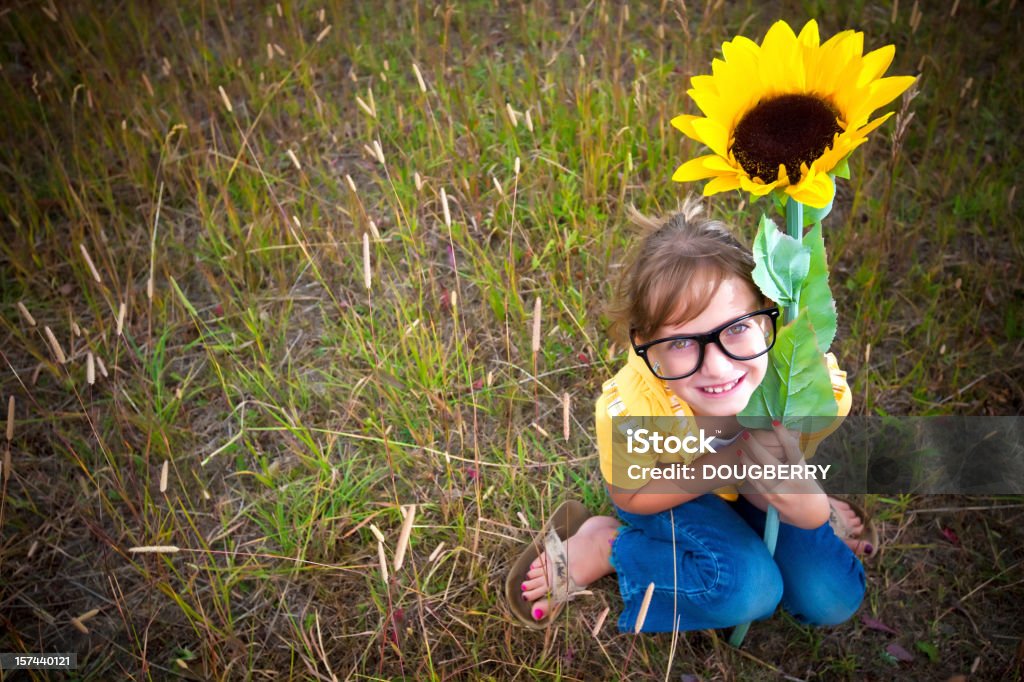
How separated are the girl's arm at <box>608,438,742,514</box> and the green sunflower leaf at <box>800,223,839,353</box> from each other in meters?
0.38

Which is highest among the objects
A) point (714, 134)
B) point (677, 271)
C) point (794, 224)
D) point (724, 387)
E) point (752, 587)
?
point (714, 134)

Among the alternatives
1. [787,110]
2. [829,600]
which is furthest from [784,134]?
[829,600]

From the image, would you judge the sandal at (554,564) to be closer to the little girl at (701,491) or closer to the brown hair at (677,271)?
the little girl at (701,491)

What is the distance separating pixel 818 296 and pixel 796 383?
0.45ft

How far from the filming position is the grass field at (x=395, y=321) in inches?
63.3

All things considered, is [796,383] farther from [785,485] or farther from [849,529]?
[849,529]

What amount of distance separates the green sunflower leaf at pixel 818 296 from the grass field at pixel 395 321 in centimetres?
41

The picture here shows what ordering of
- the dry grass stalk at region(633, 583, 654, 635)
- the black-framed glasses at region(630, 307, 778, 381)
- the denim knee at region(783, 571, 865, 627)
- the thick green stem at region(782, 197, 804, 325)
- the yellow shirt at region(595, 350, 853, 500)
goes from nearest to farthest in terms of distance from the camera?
the dry grass stalk at region(633, 583, 654, 635), the thick green stem at region(782, 197, 804, 325), the black-framed glasses at region(630, 307, 778, 381), the yellow shirt at region(595, 350, 853, 500), the denim knee at region(783, 571, 865, 627)

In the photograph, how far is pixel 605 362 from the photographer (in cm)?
180

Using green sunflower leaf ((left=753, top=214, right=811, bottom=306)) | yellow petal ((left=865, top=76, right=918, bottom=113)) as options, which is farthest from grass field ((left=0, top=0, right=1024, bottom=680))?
yellow petal ((left=865, top=76, right=918, bottom=113))

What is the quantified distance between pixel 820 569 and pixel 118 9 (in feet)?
10.00

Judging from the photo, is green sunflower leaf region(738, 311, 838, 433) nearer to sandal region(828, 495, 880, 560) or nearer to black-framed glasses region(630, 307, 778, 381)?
black-framed glasses region(630, 307, 778, 381)

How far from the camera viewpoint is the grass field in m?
1.61

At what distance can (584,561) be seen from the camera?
164cm
